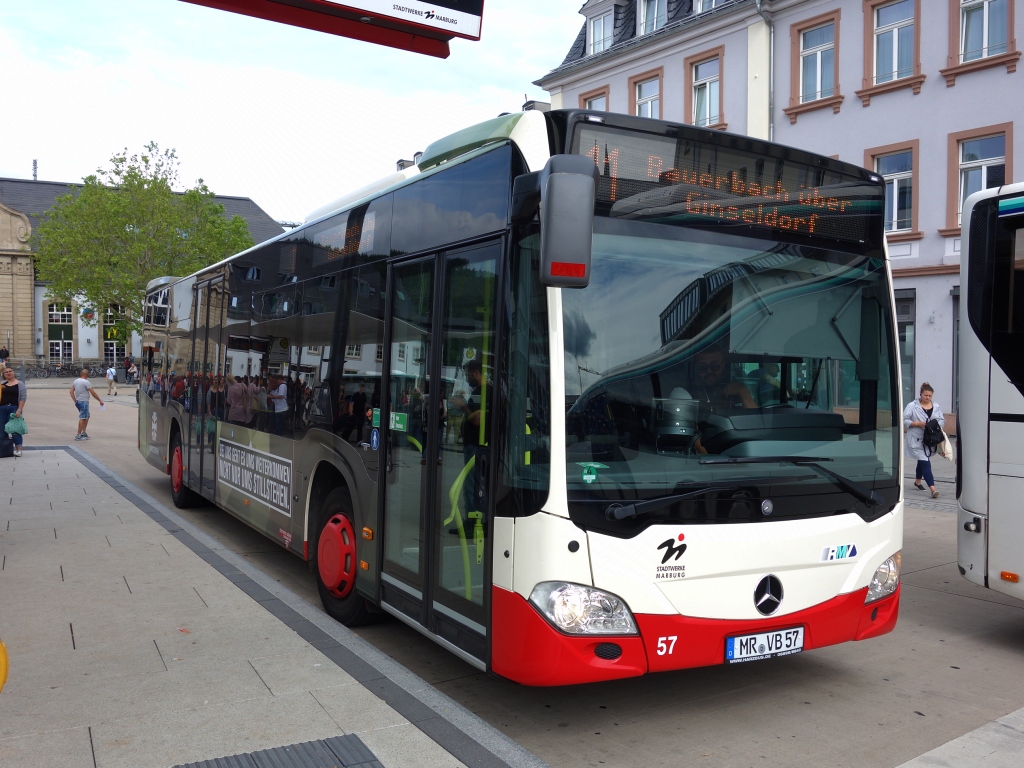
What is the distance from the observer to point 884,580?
16.4 feet

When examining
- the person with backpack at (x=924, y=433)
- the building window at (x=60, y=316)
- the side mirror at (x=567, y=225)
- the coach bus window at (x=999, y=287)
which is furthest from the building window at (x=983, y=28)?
the building window at (x=60, y=316)

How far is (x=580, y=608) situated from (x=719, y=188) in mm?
2131

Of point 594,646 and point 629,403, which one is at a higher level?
point 629,403

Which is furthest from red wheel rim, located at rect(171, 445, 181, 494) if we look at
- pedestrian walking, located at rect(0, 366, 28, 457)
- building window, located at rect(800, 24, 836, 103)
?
building window, located at rect(800, 24, 836, 103)

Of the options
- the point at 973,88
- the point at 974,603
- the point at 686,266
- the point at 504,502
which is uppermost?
the point at 973,88

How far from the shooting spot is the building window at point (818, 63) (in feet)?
76.7

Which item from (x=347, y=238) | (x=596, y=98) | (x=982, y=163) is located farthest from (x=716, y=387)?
(x=596, y=98)

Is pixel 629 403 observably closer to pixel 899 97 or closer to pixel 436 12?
pixel 436 12

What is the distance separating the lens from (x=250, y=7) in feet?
20.5

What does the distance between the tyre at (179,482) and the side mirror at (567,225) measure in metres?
8.71

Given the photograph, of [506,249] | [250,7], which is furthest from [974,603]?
[250,7]

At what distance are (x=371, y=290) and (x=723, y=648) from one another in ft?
10.2

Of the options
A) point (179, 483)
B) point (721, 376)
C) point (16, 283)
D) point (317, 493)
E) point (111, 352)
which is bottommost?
point (179, 483)

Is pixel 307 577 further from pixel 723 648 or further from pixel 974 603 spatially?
pixel 974 603
